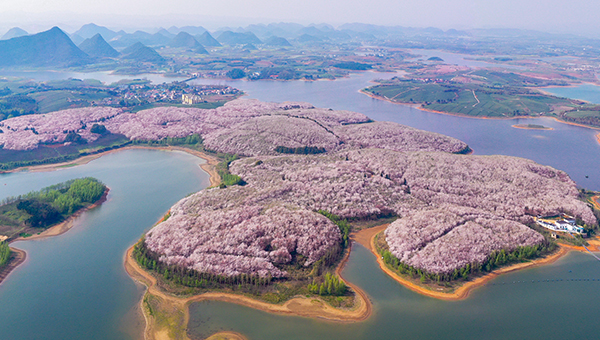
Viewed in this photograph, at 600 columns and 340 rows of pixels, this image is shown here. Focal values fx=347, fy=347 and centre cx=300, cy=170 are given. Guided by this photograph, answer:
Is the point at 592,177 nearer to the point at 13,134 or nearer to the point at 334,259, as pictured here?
the point at 334,259

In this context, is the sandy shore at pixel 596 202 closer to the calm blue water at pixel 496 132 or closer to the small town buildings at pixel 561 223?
the calm blue water at pixel 496 132

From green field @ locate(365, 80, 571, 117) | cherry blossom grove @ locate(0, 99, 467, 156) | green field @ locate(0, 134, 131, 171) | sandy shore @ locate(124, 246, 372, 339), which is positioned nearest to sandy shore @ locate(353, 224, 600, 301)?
sandy shore @ locate(124, 246, 372, 339)

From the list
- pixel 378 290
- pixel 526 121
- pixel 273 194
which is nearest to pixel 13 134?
pixel 273 194

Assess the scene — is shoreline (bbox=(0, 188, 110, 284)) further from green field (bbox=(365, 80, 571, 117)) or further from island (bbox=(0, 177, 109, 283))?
green field (bbox=(365, 80, 571, 117))

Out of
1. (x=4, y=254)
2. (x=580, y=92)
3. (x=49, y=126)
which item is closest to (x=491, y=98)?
(x=580, y=92)

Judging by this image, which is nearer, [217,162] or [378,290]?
[378,290]

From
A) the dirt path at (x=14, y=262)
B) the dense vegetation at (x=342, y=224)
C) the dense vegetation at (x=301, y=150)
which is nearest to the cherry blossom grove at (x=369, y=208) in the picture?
the dense vegetation at (x=342, y=224)
